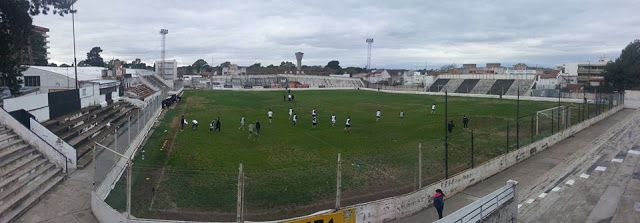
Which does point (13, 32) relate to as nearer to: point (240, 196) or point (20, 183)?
point (20, 183)

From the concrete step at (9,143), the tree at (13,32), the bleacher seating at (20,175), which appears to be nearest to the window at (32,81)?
the tree at (13,32)

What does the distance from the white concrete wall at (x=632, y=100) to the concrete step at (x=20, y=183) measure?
65.2 meters

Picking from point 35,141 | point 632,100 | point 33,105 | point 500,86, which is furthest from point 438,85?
point 35,141

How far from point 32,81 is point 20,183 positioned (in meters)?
29.8

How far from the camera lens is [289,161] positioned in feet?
75.5

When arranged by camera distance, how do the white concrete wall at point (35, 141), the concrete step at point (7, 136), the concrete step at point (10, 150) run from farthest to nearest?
the white concrete wall at point (35, 141) → the concrete step at point (7, 136) → the concrete step at point (10, 150)

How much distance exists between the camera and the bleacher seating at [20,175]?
15309mm

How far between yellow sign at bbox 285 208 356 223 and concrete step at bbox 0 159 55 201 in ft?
34.5

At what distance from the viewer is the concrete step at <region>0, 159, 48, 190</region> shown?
1642cm

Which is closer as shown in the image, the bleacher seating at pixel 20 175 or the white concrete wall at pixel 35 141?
the bleacher seating at pixel 20 175

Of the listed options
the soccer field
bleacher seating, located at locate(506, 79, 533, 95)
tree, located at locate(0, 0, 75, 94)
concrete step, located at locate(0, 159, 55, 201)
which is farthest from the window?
bleacher seating, located at locate(506, 79, 533, 95)

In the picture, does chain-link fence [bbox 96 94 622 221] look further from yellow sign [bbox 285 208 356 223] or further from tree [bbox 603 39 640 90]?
tree [bbox 603 39 640 90]

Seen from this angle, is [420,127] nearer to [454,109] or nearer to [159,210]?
[454,109]

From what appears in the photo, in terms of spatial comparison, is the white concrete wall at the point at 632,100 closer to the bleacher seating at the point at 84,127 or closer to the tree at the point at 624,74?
the tree at the point at 624,74
